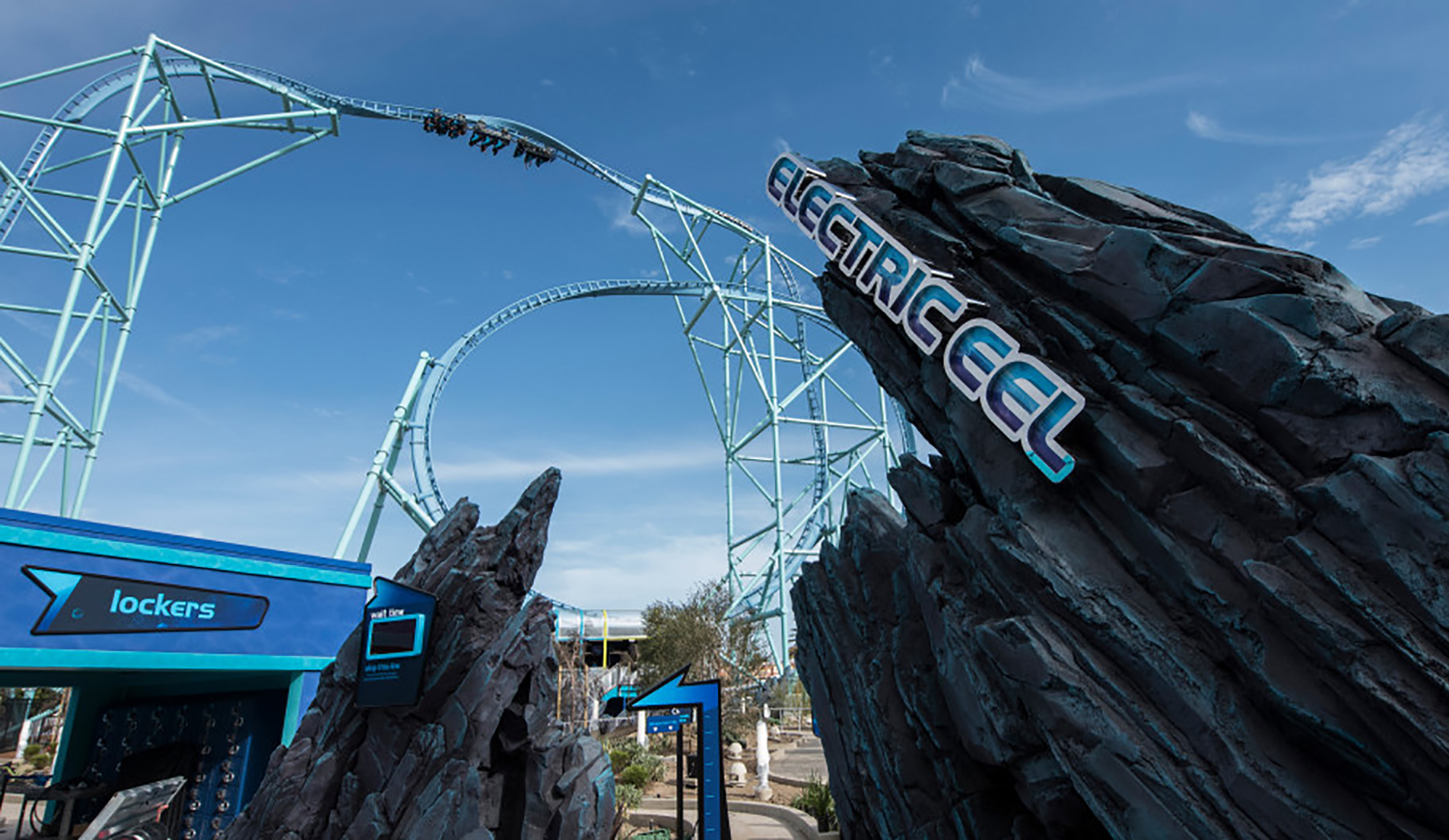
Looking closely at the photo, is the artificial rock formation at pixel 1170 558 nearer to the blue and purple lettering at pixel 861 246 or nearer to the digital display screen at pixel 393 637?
the blue and purple lettering at pixel 861 246

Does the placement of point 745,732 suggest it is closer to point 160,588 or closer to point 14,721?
point 160,588

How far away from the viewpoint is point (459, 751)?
8.21 m

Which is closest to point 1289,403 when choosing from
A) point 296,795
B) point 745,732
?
point 296,795

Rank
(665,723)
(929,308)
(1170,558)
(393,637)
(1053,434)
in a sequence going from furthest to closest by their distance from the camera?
(665,723) → (393,637) → (929,308) → (1053,434) → (1170,558)

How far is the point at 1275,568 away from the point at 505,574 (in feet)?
26.4

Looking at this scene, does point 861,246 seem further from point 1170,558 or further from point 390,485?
point 390,485

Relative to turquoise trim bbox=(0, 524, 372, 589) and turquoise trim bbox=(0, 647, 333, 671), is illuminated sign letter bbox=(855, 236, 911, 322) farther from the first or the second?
turquoise trim bbox=(0, 524, 372, 589)

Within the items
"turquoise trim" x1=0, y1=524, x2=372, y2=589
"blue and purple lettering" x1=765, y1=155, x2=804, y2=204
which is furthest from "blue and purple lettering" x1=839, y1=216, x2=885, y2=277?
"turquoise trim" x1=0, y1=524, x2=372, y2=589

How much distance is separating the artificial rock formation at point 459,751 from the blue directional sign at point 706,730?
136 centimetres

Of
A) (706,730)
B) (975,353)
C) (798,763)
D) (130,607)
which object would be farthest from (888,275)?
(798,763)

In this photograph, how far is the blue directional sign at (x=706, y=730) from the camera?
31.6 ft

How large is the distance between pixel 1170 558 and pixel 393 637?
8063 millimetres

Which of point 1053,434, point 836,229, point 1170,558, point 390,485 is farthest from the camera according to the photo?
point 390,485

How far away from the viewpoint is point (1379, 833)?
4.64 m
